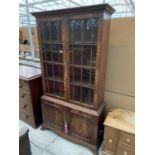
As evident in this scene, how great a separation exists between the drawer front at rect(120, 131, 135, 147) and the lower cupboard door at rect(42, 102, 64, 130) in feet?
2.73

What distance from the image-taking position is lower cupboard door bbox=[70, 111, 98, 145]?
1.68 meters

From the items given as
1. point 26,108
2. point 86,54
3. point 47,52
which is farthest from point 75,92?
point 26,108

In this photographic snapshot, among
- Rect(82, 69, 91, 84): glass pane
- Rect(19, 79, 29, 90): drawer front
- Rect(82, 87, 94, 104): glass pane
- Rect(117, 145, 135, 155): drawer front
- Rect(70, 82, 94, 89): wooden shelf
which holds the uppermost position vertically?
Rect(82, 69, 91, 84): glass pane

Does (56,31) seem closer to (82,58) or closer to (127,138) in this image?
(82,58)

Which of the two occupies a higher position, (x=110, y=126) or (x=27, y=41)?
(x=27, y=41)

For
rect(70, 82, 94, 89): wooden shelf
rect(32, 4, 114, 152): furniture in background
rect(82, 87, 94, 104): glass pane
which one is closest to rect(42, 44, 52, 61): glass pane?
rect(32, 4, 114, 152): furniture in background

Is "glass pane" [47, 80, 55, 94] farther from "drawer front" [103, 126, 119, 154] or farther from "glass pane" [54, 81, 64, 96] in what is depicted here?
"drawer front" [103, 126, 119, 154]

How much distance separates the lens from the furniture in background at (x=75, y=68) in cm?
138

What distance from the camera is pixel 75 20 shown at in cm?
141
